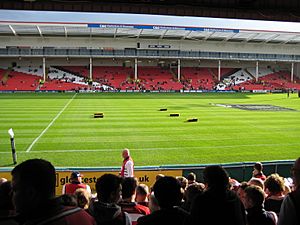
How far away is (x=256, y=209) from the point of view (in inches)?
177

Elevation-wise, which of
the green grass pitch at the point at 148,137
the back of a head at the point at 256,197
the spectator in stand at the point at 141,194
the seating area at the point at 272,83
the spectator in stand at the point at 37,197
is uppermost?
the seating area at the point at 272,83

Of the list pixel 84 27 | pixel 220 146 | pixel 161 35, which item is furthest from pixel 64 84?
pixel 220 146

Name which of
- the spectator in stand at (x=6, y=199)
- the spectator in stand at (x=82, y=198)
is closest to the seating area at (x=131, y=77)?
the spectator in stand at (x=82, y=198)

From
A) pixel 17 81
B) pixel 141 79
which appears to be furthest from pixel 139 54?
pixel 17 81

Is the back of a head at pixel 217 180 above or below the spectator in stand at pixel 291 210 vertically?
above

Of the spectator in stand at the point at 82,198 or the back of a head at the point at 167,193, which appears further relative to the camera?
the spectator in stand at the point at 82,198

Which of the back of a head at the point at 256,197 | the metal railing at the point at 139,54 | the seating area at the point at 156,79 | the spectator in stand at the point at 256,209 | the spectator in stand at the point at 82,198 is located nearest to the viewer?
the spectator in stand at the point at 256,209

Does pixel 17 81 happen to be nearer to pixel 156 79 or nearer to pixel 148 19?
pixel 156 79

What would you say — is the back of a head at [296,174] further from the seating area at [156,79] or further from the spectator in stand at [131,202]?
the seating area at [156,79]

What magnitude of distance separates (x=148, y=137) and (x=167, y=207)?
57.5ft

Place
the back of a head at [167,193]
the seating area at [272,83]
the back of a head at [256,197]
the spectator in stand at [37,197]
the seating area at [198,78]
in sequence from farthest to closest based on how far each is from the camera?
the seating area at [272,83]
the seating area at [198,78]
the back of a head at [256,197]
the back of a head at [167,193]
the spectator in stand at [37,197]

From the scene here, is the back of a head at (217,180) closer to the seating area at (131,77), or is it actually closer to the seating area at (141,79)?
the seating area at (141,79)

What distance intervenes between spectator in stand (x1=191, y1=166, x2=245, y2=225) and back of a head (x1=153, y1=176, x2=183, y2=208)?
23cm

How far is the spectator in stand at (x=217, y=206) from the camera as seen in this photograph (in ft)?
12.0
